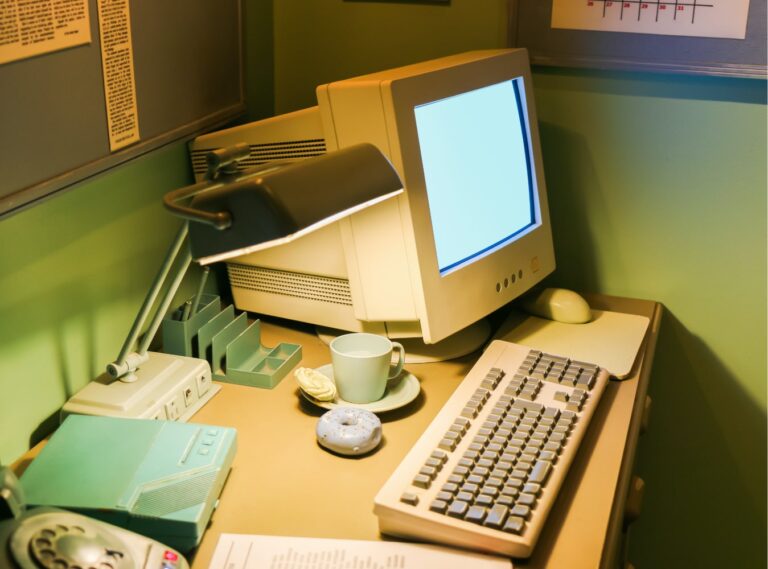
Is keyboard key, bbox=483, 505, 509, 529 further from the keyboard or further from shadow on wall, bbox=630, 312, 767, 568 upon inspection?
shadow on wall, bbox=630, 312, 767, 568

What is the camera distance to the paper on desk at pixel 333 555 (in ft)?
3.08

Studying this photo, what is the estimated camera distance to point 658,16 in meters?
1.53

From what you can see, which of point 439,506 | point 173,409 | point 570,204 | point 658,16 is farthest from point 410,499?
point 658,16

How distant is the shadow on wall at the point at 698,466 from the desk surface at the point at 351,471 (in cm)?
36

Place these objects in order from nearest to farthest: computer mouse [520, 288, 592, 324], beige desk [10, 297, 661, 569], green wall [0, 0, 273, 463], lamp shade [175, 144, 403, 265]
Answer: lamp shade [175, 144, 403, 265]
beige desk [10, 297, 661, 569]
green wall [0, 0, 273, 463]
computer mouse [520, 288, 592, 324]

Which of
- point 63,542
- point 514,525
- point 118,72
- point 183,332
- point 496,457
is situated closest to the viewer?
point 63,542

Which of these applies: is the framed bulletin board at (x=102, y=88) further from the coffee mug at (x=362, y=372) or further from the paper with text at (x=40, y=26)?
the coffee mug at (x=362, y=372)

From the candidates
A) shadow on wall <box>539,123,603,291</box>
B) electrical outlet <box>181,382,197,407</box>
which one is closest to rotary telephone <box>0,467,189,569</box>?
electrical outlet <box>181,382,197,407</box>

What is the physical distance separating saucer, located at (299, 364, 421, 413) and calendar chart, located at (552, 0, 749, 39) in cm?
74

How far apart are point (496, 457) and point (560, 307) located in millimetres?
550

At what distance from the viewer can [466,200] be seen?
1.38 meters

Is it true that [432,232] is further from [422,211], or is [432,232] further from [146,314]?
[146,314]

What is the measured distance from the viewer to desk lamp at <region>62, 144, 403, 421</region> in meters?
0.90

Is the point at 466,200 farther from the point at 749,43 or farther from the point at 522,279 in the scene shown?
the point at 749,43
